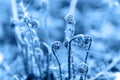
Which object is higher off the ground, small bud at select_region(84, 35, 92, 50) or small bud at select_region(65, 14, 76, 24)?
small bud at select_region(65, 14, 76, 24)

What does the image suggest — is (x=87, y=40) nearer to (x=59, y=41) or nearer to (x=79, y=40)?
(x=79, y=40)

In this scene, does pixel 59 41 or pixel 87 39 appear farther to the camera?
pixel 59 41

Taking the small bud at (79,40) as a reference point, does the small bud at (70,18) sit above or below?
above

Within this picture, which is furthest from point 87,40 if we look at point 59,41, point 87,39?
point 59,41

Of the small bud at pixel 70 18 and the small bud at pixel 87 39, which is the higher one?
the small bud at pixel 70 18

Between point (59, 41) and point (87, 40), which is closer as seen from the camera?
point (87, 40)

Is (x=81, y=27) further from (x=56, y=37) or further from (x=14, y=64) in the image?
(x=14, y=64)

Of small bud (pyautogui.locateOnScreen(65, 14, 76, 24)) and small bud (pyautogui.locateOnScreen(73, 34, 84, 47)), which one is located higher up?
small bud (pyautogui.locateOnScreen(65, 14, 76, 24))

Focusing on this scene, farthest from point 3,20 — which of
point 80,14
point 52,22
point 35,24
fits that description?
point 35,24

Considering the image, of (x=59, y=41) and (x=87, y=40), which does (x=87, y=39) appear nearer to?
(x=87, y=40)
